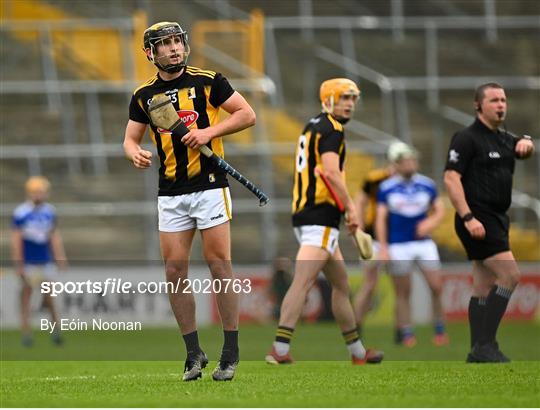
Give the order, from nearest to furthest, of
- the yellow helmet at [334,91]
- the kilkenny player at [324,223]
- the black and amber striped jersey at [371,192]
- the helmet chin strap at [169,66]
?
1. the helmet chin strap at [169,66]
2. the kilkenny player at [324,223]
3. the yellow helmet at [334,91]
4. the black and amber striped jersey at [371,192]

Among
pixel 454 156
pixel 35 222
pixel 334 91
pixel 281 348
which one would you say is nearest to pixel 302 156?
pixel 334 91

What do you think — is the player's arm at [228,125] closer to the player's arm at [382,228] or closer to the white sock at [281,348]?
the white sock at [281,348]

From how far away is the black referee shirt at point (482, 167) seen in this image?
429 inches

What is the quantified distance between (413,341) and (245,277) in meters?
4.95

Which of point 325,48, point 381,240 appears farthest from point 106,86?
point 381,240

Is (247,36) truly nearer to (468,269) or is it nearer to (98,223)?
(98,223)

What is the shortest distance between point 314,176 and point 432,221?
4768mm

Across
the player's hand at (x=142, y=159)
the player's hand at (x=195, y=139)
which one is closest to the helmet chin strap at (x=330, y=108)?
the player's hand at (x=195, y=139)

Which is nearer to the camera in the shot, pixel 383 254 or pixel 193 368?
pixel 193 368

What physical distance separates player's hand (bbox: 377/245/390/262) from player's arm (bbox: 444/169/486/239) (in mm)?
4716

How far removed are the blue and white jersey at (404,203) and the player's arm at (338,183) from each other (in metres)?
4.99

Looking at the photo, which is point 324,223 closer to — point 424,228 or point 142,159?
point 142,159

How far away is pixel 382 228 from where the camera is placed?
1568 cm

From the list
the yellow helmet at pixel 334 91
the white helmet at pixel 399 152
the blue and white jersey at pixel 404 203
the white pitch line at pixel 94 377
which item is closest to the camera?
the white pitch line at pixel 94 377
